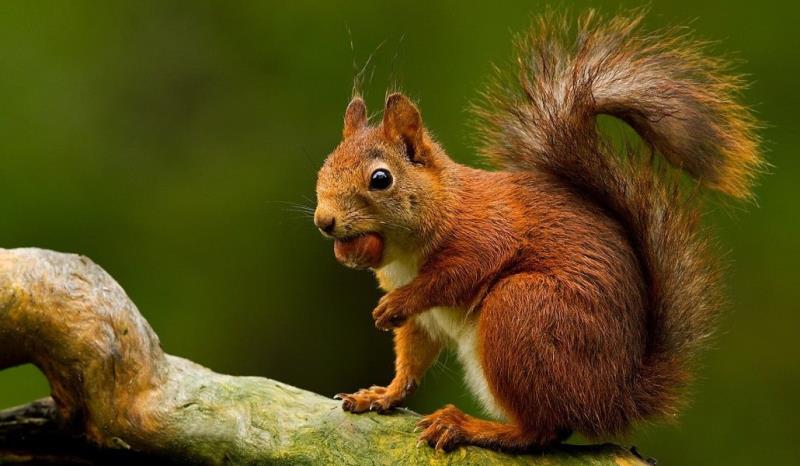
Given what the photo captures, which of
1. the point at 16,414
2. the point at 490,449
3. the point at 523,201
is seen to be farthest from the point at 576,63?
the point at 16,414

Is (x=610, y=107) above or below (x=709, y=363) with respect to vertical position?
above

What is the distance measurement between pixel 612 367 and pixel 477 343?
294 millimetres

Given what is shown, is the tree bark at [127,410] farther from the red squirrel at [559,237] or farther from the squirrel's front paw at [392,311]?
the squirrel's front paw at [392,311]

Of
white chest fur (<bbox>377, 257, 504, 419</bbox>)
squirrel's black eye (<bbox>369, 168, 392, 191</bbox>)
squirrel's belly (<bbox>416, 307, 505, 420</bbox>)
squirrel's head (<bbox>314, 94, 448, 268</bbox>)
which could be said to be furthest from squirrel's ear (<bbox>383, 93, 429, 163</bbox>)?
squirrel's belly (<bbox>416, 307, 505, 420</bbox>)

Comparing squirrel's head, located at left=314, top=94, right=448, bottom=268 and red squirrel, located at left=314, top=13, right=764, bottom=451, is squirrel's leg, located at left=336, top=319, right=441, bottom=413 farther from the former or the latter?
squirrel's head, located at left=314, top=94, right=448, bottom=268

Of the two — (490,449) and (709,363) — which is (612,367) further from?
(709,363)

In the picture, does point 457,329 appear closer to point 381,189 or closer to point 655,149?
point 381,189

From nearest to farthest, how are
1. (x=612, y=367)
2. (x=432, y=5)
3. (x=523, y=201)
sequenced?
1. (x=612, y=367)
2. (x=523, y=201)
3. (x=432, y=5)

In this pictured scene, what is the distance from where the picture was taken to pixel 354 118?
272 cm

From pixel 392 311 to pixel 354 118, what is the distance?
21.3 inches

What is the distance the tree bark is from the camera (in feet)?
7.68

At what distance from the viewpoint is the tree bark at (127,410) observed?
2.34 metres

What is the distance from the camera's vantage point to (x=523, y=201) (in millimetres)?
2564

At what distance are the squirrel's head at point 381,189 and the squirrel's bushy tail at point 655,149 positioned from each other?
28 cm
